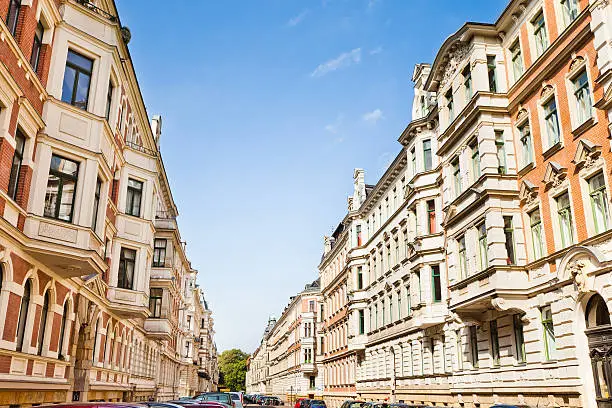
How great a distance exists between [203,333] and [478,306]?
97967 millimetres

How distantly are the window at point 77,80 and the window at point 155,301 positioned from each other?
2425cm

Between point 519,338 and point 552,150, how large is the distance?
7.17m

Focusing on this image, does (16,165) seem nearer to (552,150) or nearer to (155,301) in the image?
(552,150)

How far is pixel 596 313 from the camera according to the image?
17.7 meters

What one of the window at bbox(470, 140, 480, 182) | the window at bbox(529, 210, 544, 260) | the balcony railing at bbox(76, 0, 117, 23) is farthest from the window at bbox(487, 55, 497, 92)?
the balcony railing at bbox(76, 0, 117, 23)

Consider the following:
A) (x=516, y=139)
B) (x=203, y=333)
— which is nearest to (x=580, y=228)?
(x=516, y=139)

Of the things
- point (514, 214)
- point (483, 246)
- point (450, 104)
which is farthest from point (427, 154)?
point (514, 214)

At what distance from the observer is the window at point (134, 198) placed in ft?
91.3

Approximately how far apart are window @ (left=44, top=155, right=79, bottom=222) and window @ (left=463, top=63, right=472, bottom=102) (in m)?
16.6

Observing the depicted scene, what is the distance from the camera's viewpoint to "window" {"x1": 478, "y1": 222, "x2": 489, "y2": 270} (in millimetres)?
22844

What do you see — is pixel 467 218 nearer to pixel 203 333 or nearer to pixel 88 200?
pixel 88 200

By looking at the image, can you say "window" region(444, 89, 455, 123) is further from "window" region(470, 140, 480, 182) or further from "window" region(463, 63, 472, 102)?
"window" region(470, 140, 480, 182)

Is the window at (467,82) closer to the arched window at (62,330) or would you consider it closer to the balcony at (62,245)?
the balcony at (62,245)

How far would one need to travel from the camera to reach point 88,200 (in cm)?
1769
